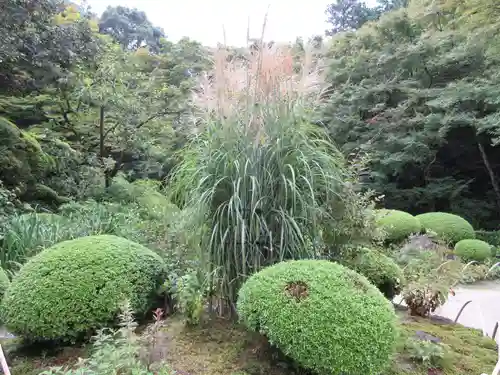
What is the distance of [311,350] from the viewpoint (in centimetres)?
203

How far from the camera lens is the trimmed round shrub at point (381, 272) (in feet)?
11.2

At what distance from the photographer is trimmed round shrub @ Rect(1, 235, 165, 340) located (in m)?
2.52

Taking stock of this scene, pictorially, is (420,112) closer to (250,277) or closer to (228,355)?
(250,277)

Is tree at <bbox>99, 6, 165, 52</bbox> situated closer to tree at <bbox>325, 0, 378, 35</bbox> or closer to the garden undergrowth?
tree at <bbox>325, 0, 378, 35</bbox>

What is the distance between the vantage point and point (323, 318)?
207 centimetres

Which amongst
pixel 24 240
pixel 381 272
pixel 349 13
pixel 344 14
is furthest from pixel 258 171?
pixel 344 14

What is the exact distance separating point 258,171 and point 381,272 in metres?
1.64

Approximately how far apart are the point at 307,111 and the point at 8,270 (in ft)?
10.2

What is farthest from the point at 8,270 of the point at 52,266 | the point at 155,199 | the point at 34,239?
the point at 155,199

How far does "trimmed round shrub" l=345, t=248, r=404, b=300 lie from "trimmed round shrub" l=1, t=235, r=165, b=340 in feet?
5.66

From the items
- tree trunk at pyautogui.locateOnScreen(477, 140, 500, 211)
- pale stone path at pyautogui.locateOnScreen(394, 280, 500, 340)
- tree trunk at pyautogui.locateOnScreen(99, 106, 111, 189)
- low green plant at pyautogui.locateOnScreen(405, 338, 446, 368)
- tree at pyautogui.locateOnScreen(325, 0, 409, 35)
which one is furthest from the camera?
tree at pyautogui.locateOnScreen(325, 0, 409, 35)

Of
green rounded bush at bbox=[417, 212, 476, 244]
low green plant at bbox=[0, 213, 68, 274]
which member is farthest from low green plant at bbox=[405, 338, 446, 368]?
green rounded bush at bbox=[417, 212, 476, 244]

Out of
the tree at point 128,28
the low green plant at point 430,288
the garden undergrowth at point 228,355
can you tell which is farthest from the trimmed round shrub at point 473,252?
the tree at point 128,28

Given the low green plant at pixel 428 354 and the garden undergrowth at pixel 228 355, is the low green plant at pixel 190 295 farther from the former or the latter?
the low green plant at pixel 428 354
